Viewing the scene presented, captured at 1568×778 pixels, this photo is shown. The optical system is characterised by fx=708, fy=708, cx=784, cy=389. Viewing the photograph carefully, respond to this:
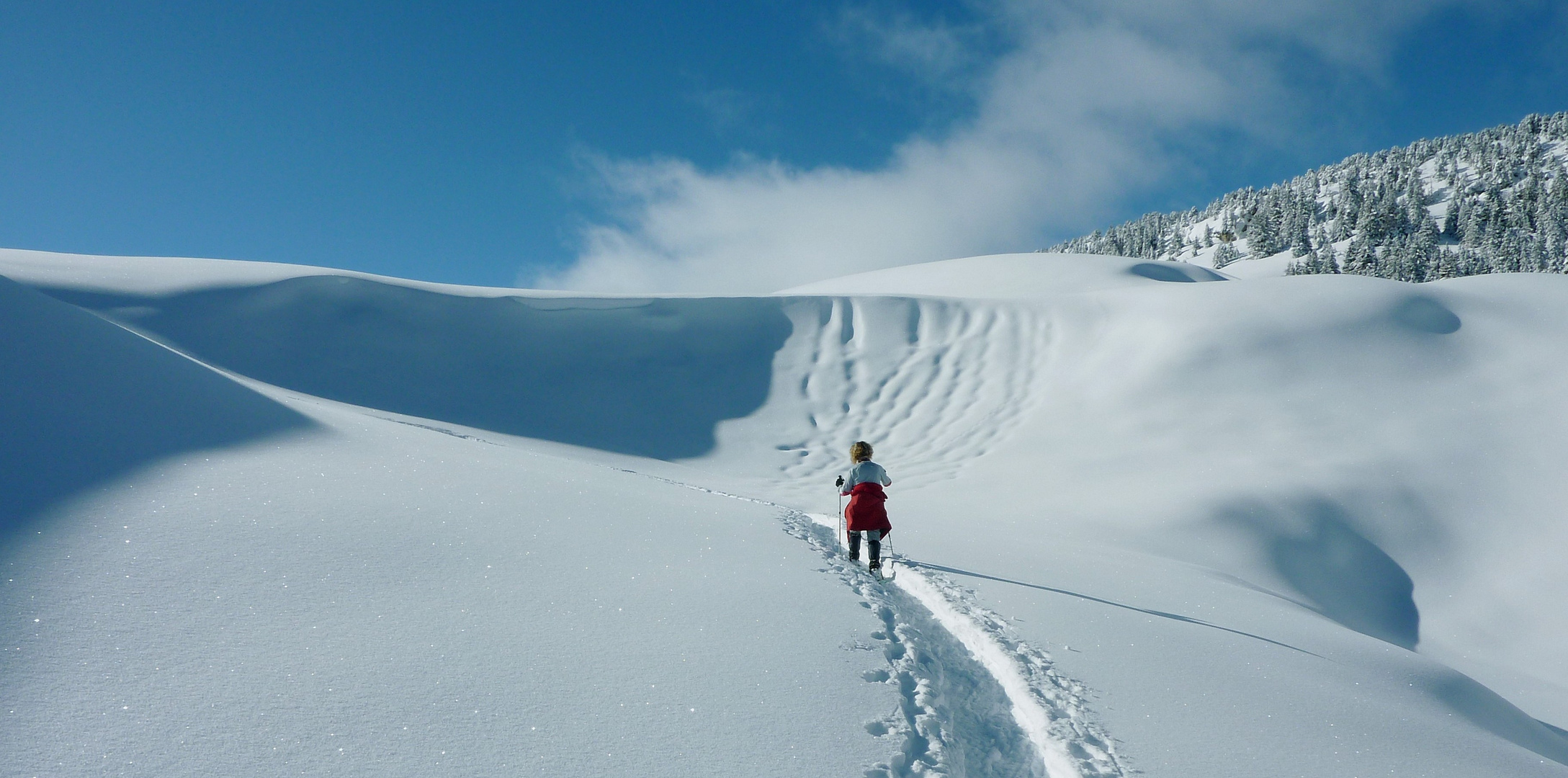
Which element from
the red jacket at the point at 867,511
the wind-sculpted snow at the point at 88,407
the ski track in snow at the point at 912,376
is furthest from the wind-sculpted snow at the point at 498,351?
the red jacket at the point at 867,511

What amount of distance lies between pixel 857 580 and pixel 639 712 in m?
3.05

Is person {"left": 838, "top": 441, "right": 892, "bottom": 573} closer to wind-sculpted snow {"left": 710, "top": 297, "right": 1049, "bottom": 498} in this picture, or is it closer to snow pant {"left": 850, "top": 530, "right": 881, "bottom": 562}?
snow pant {"left": 850, "top": 530, "right": 881, "bottom": 562}

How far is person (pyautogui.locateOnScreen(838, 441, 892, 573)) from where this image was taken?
6656mm

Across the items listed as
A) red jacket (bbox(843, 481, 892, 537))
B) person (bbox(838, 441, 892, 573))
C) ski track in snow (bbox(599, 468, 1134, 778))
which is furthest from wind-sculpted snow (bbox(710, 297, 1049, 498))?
ski track in snow (bbox(599, 468, 1134, 778))

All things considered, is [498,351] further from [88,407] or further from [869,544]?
[869,544]

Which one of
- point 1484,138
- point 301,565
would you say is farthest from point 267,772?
point 1484,138

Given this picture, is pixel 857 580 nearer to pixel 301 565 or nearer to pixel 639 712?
pixel 639 712

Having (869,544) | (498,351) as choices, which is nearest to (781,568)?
(869,544)

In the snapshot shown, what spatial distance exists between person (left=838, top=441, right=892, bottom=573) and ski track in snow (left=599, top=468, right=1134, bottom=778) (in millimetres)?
684

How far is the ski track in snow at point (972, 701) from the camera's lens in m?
3.61

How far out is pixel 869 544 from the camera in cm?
662

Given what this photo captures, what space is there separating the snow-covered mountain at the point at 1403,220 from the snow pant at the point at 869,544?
66.4 m

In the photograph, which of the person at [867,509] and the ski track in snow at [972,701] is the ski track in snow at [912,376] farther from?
the ski track in snow at [972,701]

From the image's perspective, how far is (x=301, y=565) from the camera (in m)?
3.94
